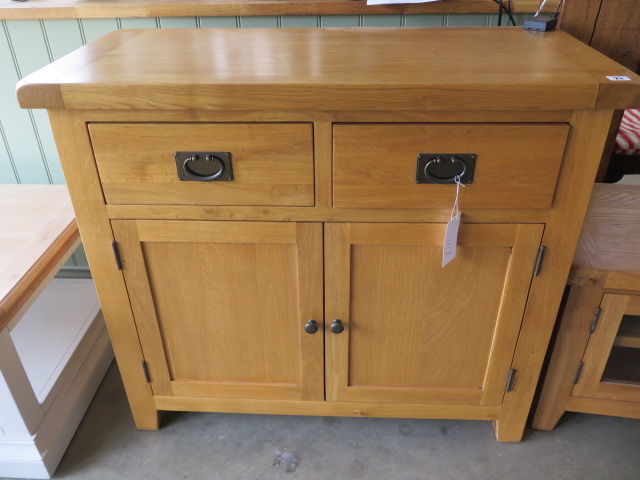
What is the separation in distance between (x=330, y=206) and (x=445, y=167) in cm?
20

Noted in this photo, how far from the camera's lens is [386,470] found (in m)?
1.14

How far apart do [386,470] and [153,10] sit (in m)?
Result: 1.20

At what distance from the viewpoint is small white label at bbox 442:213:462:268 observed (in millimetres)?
868

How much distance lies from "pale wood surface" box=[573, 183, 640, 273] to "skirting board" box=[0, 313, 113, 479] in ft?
3.76

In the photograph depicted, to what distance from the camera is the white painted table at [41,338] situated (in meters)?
1.03

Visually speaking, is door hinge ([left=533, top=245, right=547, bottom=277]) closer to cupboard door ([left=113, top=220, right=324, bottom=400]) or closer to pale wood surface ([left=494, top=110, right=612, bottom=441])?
pale wood surface ([left=494, top=110, right=612, bottom=441])

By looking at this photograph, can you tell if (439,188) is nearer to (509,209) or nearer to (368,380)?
(509,209)

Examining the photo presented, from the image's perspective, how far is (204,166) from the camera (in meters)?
0.86

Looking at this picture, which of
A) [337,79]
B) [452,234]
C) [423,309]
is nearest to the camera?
[337,79]

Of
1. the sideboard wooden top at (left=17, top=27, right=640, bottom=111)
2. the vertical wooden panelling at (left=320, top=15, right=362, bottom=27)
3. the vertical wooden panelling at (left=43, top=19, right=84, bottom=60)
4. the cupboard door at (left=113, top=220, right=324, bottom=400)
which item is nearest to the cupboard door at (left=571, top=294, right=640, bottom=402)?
the sideboard wooden top at (left=17, top=27, right=640, bottom=111)

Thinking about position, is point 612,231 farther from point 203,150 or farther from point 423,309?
point 203,150

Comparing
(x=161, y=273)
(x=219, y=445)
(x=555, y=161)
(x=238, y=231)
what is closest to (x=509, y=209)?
(x=555, y=161)

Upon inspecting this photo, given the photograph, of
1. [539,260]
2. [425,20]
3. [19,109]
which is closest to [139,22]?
[19,109]

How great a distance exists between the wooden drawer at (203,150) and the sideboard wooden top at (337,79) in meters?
0.05
